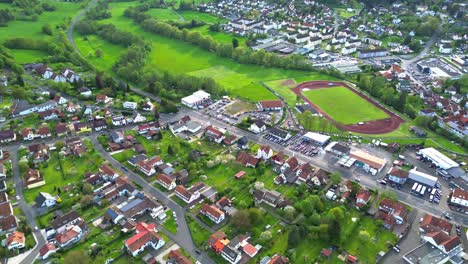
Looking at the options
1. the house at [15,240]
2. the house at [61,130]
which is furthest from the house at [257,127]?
the house at [15,240]

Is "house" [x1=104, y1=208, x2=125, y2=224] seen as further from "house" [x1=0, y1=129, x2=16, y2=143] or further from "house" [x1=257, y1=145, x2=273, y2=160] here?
"house" [x1=0, y1=129, x2=16, y2=143]

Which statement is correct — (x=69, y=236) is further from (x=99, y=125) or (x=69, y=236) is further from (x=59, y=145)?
(x=99, y=125)

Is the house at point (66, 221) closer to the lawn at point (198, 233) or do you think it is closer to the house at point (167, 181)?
the house at point (167, 181)

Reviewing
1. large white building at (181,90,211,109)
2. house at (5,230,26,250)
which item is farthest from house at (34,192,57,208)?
large white building at (181,90,211,109)

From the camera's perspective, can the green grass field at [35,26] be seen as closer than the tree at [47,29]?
Yes

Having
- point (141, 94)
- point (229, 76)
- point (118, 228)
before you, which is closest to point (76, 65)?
point (141, 94)
